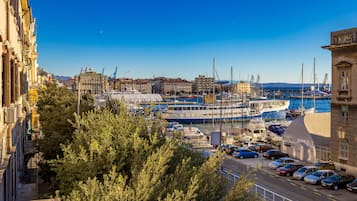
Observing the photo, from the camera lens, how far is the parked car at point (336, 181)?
985 inches

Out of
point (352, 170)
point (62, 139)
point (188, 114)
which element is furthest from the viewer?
point (188, 114)

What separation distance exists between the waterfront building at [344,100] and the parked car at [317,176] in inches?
90.1

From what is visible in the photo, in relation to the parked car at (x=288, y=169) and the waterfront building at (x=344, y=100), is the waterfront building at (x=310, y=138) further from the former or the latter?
the parked car at (x=288, y=169)

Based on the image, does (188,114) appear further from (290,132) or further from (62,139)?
(62,139)

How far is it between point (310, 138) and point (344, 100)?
20.7 ft

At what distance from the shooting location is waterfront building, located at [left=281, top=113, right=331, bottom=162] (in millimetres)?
33219

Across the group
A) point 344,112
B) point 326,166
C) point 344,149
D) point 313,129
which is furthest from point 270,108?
point 344,112

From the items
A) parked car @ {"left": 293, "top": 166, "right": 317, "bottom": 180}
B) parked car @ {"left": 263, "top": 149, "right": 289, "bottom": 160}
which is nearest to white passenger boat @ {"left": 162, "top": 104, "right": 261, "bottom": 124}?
parked car @ {"left": 263, "top": 149, "right": 289, "bottom": 160}

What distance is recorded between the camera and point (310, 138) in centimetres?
3384

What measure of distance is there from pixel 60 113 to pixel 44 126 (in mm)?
1564

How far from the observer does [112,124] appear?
12.9 metres

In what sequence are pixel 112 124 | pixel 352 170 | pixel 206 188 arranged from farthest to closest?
pixel 352 170, pixel 112 124, pixel 206 188

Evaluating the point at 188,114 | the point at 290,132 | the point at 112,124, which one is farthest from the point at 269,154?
the point at 188,114

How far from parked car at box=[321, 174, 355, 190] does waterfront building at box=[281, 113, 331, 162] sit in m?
6.41
